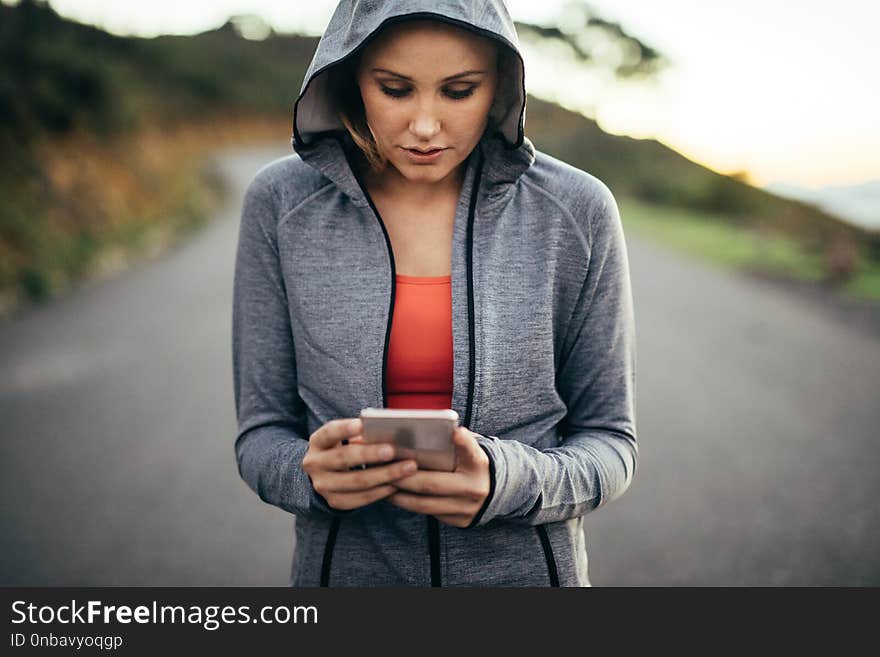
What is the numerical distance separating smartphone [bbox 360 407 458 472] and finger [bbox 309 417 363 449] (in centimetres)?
2

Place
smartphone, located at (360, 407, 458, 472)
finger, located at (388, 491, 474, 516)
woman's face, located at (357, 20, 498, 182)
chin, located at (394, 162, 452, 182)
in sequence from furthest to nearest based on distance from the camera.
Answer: chin, located at (394, 162, 452, 182)
woman's face, located at (357, 20, 498, 182)
finger, located at (388, 491, 474, 516)
smartphone, located at (360, 407, 458, 472)

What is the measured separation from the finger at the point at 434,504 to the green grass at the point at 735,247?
26.6ft

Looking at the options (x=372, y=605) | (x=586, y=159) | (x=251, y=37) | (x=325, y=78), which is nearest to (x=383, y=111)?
(x=325, y=78)

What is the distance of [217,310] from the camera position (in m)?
7.77

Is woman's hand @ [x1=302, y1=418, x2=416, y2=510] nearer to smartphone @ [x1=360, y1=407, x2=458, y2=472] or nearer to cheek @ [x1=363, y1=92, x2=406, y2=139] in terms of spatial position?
smartphone @ [x1=360, y1=407, x2=458, y2=472]

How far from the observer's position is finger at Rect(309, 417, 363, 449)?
124 centimetres

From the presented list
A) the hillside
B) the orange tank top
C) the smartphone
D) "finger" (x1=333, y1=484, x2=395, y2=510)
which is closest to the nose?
the orange tank top

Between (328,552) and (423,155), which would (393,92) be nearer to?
(423,155)

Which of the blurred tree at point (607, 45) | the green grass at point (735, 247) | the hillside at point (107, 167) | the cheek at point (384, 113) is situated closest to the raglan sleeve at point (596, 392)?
the cheek at point (384, 113)

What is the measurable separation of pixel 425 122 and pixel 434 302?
37cm

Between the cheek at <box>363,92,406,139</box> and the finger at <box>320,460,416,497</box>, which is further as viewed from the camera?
the cheek at <box>363,92,406,139</box>

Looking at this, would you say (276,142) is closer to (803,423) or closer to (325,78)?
(803,423)

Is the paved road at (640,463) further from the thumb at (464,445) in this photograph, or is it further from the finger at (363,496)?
the thumb at (464,445)

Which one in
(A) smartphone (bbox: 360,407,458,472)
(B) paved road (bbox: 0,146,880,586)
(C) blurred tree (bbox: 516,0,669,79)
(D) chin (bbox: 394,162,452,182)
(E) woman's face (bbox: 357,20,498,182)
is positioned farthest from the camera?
(C) blurred tree (bbox: 516,0,669,79)
